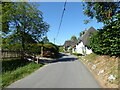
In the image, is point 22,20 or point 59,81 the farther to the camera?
point 22,20

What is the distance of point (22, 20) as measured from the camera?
1353cm

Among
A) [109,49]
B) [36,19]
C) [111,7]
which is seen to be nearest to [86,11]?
[111,7]

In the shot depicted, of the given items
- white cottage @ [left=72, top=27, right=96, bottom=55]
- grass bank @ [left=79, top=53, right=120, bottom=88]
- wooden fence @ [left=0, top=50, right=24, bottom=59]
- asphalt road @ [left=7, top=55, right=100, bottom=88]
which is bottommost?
asphalt road @ [left=7, top=55, right=100, bottom=88]

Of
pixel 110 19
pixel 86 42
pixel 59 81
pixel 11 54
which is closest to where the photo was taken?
pixel 59 81

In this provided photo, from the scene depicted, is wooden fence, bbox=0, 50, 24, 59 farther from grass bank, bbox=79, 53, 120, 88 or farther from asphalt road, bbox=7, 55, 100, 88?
grass bank, bbox=79, 53, 120, 88

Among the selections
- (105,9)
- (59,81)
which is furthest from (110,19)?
(59,81)

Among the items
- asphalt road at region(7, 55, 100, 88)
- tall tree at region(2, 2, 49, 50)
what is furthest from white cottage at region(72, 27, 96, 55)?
asphalt road at region(7, 55, 100, 88)

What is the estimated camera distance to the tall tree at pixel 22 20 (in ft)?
41.9

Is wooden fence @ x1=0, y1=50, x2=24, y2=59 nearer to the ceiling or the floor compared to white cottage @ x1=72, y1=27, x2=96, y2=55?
nearer to the floor

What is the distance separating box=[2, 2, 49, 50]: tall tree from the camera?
1277cm

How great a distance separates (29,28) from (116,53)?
11.0 m

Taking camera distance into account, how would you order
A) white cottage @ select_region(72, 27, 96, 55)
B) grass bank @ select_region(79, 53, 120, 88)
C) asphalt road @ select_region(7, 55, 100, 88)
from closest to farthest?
grass bank @ select_region(79, 53, 120, 88)
asphalt road @ select_region(7, 55, 100, 88)
white cottage @ select_region(72, 27, 96, 55)

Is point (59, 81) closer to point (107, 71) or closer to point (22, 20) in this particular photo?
point (107, 71)

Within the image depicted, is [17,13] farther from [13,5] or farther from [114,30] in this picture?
[114,30]
